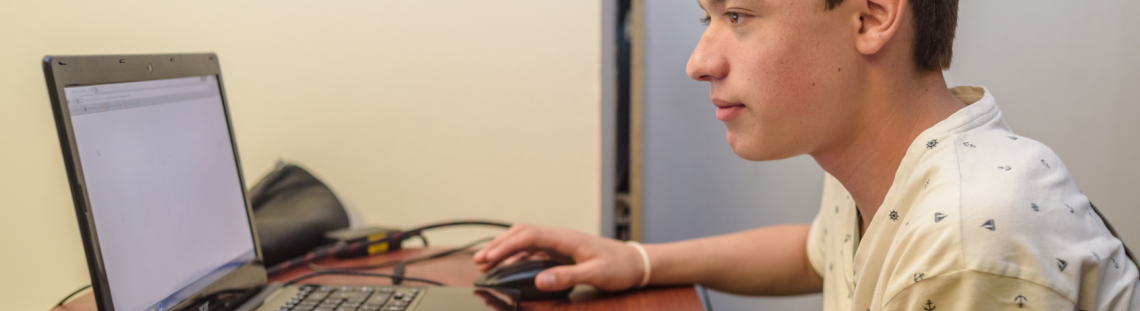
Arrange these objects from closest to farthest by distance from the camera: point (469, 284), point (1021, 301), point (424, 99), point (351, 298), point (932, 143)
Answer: point (1021, 301)
point (932, 143)
point (351, 298)
point (469, 284)
point (424, 99)

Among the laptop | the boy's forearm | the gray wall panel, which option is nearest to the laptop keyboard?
the laptop

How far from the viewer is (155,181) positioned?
542mm

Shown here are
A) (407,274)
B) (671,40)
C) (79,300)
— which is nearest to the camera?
(79,300)

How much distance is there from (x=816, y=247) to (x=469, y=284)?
44cm

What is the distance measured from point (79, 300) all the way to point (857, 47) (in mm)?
792

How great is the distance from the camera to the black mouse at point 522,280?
71 centimetres

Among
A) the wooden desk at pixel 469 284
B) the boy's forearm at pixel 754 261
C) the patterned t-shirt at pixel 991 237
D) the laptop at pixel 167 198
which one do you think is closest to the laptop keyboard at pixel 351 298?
the laptop at pixel 167 198

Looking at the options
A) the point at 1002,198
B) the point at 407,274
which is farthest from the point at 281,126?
the point at 1002,198

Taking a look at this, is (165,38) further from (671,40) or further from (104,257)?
(671,40)

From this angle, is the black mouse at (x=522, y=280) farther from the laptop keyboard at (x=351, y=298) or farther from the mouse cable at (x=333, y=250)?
the mouse cable at (x=333, y=250)

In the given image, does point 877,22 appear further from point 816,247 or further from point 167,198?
point 167,198

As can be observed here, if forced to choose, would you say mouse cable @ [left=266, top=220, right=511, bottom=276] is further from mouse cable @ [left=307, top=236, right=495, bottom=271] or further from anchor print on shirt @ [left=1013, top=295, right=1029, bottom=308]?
anchor print on shirt @ [left=1013, top=295, right=1029, bottom=308]

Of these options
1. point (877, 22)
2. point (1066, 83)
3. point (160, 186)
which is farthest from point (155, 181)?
point (1066, 83)

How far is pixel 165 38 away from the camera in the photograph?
3.05 ft
